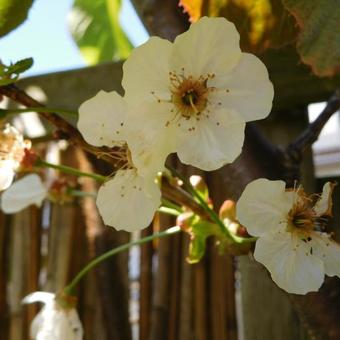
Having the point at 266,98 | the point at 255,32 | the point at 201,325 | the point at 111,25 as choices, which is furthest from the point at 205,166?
the point at 111,25

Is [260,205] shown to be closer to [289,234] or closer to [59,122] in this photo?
[289,234]

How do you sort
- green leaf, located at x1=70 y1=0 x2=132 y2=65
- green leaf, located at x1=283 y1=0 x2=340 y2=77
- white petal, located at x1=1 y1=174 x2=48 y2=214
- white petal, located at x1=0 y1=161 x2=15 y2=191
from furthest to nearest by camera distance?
1. green leaf, located at x1=70 y1=0 x2=132 y2=65
2. white petal, located at x1=1 y1=174 x2=48 y2=214
3. white petal, located at x1=0 y1=161 x2=15 y2=191
4. green leaf, located at x1=283 y1=0 x2=340 y2=77

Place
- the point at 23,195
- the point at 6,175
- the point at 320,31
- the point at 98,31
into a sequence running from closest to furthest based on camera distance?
the point at 320,31 → the point at 6,175 → the point at 23,195 → the point at 98,31

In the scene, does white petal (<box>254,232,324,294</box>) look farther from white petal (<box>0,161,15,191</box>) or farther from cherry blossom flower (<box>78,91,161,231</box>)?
white petal (<box>0,161,15,191</box>)

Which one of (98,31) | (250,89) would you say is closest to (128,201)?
(250,89)

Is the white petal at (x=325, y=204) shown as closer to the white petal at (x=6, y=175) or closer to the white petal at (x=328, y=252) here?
the white petal at (x=328, y=252)

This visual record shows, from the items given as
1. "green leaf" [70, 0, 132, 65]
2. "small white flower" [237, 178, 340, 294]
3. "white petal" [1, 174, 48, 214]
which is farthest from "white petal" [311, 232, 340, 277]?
"green leaf" [70, 0, 132, 65]

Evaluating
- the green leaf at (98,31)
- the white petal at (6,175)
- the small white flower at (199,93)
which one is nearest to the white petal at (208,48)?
the small white flower at (199,93)
